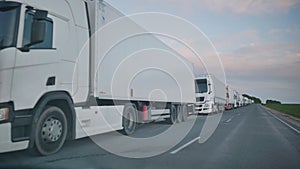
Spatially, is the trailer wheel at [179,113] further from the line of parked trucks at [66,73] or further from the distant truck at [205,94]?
the distant truck at [205,94]

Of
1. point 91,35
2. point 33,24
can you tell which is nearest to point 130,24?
point 91,35

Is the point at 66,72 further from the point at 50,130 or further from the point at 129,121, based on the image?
the point at 129,121

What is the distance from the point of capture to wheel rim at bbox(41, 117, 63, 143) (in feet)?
19.3

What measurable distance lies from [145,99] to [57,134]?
17.0 feet

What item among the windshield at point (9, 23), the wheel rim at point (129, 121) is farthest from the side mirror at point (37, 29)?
the wheel rim at point (129, 121)

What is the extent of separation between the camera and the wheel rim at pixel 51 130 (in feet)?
19.3

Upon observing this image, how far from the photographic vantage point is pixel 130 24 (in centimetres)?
952

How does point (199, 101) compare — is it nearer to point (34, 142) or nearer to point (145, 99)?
point (145, 99)

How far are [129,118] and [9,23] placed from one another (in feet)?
17.4

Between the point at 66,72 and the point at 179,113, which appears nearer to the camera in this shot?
the point at 66,72

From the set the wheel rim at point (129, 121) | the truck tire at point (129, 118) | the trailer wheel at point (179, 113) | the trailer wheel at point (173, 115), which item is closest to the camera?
the truck tire at point (129, 118)

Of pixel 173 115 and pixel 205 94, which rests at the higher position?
pixel 205 94

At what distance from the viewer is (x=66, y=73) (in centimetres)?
641

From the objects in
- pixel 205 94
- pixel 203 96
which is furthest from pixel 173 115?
pixel 205 94
